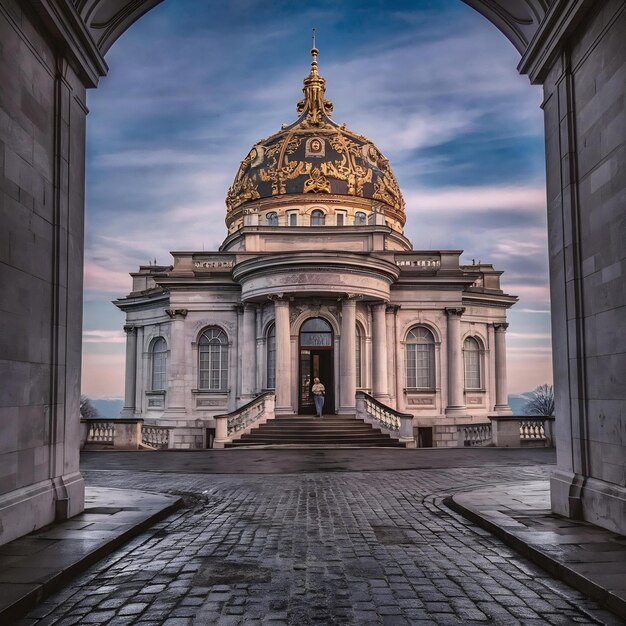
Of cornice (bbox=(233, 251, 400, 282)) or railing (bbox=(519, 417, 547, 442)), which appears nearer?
railing (bbox=(519, 417, 547, 442))

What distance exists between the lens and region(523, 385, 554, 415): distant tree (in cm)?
7325

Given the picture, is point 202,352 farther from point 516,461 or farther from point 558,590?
point 558,590

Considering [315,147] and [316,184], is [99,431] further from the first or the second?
[315,147]

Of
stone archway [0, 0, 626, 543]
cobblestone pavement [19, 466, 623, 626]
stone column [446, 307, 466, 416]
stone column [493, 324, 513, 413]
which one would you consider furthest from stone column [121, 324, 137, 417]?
stone archway [0, 0, 626, 543]

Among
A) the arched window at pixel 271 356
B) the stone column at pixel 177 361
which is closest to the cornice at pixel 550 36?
the arched window at pixel 271 356

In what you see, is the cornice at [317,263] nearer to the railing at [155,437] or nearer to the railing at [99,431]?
the railing at [155,437]

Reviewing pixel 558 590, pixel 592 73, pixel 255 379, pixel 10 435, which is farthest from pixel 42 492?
pixel 255 379

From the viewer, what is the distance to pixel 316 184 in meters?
38.2

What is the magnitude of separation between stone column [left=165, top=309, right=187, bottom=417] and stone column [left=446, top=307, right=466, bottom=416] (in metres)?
12.5

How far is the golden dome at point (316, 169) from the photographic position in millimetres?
38562

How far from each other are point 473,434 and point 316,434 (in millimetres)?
5927

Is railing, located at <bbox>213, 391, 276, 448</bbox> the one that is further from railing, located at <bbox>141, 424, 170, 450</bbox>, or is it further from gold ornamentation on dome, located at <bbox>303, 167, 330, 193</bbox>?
gold ornamentation on dome, located at <bbox>303, 167, 330, 193</bbox>

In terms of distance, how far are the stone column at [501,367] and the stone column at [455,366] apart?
3.77 m

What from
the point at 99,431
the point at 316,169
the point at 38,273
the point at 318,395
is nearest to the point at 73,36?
the point at 38,273
